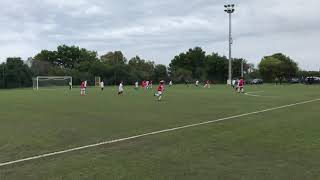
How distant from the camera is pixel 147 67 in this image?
142625mm

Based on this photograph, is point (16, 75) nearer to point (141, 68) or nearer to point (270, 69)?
point (141, 68)

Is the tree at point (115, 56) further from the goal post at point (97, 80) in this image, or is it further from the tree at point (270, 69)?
Result: the tree at point (270, 69)

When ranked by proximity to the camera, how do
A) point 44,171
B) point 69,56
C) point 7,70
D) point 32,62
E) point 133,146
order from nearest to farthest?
point 44,171 → point 133,146 → point 7,70 → point 32,62 → point 69,56

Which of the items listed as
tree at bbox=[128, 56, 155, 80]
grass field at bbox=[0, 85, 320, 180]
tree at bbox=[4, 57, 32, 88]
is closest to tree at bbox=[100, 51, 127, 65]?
tree at bbox=[128, 56, 155, 80]

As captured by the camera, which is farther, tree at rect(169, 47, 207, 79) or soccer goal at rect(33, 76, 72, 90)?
tree at rect(169, 47, 207, 79)

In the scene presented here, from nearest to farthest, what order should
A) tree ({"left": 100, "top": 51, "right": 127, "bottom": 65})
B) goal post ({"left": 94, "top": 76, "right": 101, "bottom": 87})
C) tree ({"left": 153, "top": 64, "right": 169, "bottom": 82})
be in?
goal post ({"left": 94, "top": 76, "right": 101, "bottom": 87})
tree ({"left": 153, "top": 64, "right": 169, "bottom": 82})
tree ({"left": 100, "top": 51, "right": 127, "bottom": 65})

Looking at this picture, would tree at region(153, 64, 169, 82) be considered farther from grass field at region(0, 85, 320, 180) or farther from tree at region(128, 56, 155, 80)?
grass field at region(0, 85, 320, 180)

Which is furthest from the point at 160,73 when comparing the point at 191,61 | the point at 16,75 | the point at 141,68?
the point at 16,75

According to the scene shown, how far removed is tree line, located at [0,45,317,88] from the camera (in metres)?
123

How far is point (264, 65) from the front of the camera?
15150cm

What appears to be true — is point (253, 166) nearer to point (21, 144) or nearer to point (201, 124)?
point (21, 144)

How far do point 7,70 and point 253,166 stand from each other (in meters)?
95.8

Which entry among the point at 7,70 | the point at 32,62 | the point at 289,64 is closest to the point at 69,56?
the point at 32,62

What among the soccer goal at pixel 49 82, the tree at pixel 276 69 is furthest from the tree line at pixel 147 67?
the soccer goal at pixel 49 82
